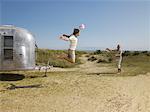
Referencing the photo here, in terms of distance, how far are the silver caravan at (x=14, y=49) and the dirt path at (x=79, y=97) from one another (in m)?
1.00

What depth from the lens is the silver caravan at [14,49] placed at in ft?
43.7

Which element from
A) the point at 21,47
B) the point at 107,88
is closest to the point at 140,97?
the point at 107,88

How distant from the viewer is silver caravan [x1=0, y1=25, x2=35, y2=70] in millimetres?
13328

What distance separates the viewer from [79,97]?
10.5 metres

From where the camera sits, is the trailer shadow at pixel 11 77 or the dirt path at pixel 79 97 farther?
the trailer shadow at pixel 11 77

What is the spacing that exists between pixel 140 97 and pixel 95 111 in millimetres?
2830

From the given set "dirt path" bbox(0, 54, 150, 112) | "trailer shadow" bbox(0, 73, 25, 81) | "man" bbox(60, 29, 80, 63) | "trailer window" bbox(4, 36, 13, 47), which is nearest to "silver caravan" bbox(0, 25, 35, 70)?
"trailer window" bbox(4, 36, 13, 47)

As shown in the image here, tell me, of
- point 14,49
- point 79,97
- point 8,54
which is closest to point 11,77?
point 8,54

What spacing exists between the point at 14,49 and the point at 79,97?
4.98 m

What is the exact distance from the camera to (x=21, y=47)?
13.7 meters

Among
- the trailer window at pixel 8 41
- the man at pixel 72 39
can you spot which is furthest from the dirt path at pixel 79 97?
the trailer window at pixel 8 41

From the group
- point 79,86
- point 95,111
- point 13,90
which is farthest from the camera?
point 79,86

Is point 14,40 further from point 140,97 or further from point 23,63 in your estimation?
point 140,97

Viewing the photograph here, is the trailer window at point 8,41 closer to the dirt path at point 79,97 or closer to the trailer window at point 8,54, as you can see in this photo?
the trailer window at point 8,54
